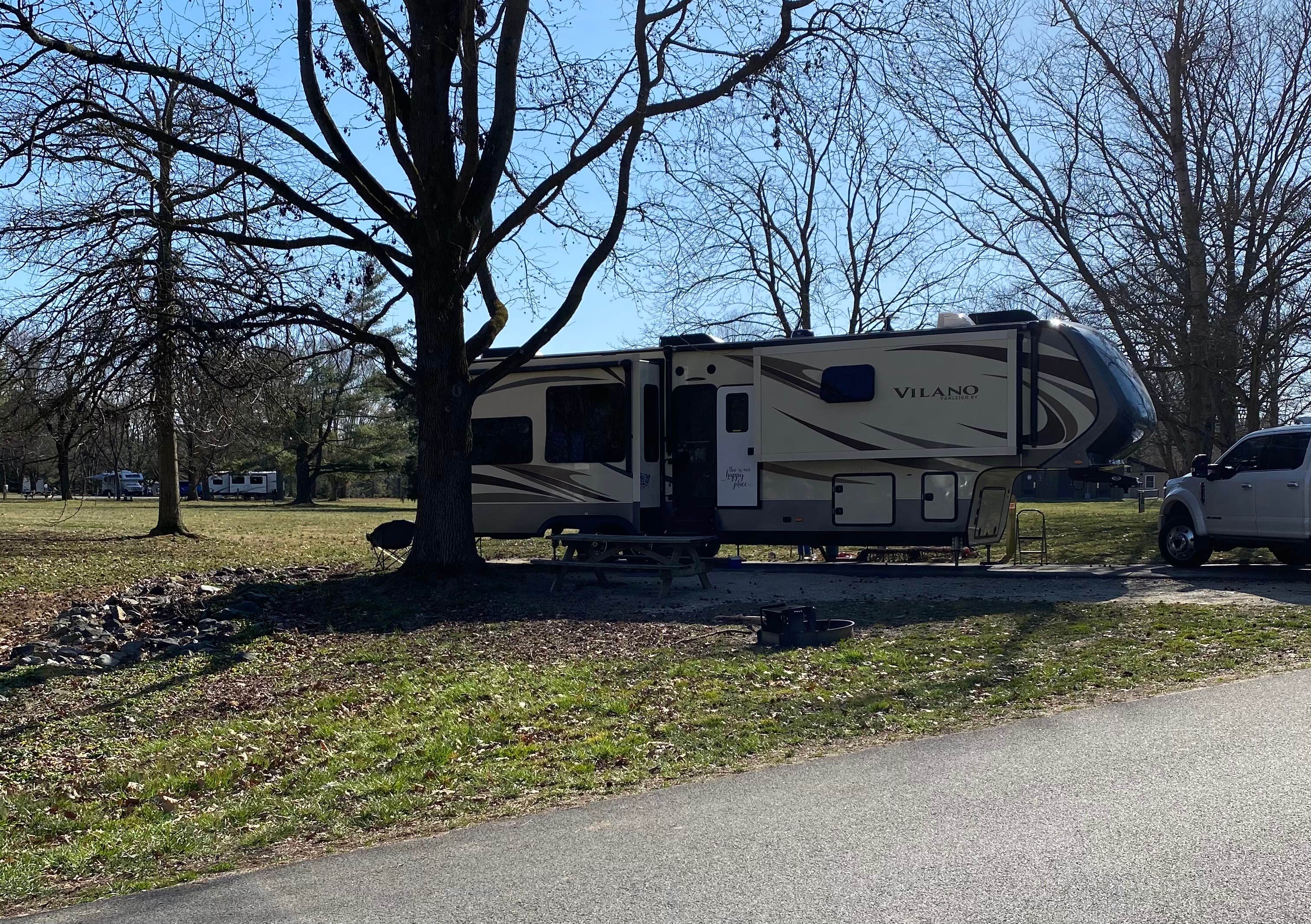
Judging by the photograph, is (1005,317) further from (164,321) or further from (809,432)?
(164,321)

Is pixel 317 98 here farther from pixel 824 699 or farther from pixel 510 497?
pixel 824 699

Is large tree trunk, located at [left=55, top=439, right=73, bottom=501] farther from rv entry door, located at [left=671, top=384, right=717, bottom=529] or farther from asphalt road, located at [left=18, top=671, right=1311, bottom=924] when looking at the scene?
asphalt road, located at [left=18, top=671, right=1311, bottom=924]

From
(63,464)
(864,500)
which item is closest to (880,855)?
(864,500)

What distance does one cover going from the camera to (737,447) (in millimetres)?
17062

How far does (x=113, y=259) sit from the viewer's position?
12.8 metres

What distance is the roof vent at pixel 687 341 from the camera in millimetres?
17672

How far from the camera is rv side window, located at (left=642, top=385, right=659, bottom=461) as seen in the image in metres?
17.4

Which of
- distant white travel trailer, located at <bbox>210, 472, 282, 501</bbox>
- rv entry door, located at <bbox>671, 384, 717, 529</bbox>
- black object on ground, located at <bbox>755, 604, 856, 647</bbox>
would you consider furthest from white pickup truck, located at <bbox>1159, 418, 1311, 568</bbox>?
distant white travel trailer, located at <bbox>210, 472, 282, 501</bbox>

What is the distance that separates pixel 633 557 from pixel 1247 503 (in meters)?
8.07

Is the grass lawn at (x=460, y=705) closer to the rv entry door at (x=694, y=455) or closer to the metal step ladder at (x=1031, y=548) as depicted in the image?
the rv entry door at (x=694, y=455)

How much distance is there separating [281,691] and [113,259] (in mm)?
6030

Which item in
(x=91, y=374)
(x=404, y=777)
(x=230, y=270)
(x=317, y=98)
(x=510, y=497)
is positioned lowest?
(x=404, y=777)

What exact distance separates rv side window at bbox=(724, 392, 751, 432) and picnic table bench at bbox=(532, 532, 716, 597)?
73.2 inches

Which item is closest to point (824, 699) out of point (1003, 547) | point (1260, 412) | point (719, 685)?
point (719, 685)
